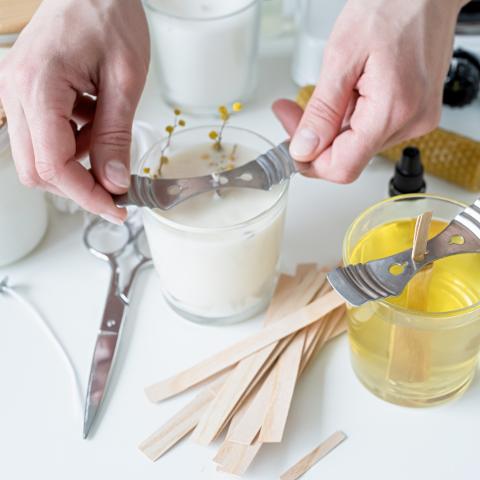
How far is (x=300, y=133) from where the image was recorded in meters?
0.66

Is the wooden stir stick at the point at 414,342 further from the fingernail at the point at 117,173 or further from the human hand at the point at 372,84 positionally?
the fingernail at the point at 117,173

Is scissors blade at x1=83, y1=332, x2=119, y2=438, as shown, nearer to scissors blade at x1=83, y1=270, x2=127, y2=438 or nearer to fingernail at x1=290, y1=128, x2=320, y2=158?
scissors blade at x1=83, y1=270, x2=127, y2=438

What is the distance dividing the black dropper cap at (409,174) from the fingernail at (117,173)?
0.28m

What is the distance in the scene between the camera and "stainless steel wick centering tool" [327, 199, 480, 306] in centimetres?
56

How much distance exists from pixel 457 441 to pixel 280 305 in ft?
0.64

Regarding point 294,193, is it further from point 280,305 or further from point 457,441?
point 457,441

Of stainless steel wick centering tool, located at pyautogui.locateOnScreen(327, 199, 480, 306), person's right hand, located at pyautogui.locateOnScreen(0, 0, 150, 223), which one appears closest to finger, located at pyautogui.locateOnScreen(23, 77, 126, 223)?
person's right hand, located at pyautogui.locateOnScreen(0, 0, 150, 223)

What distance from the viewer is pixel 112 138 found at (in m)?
0.64

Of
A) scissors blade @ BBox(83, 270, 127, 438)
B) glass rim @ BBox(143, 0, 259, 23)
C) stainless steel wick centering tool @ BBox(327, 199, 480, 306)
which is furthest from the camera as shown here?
glass rim @ BBox(143, 0, 259, 23)

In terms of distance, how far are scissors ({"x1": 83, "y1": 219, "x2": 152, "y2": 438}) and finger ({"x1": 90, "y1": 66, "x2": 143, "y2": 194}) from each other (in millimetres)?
146

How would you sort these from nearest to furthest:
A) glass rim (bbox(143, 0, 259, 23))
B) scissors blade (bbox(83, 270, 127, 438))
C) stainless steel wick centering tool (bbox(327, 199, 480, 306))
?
stainless steel wick centering tool (bbox(327, 199, 480, 306)) → scissors blade (bbox(83, 270, 127, 438)) → glass rim (bbox(143, 0, 259, 23))

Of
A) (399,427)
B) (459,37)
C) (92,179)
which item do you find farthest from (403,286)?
(459,37)

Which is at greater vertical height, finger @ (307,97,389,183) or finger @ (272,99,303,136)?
finger @ (307,97,389,183)

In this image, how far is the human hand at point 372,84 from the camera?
2.07 feet
